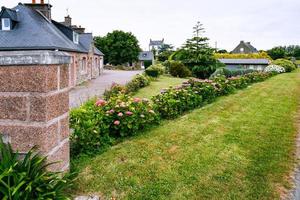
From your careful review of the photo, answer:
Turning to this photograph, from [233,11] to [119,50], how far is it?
40868 mm

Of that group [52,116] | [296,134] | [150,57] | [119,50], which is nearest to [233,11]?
[296,134]

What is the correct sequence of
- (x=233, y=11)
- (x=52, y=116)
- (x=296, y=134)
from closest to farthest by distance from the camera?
(x=52, y=116) < (x=296, y=134) < (x=233, y=11)

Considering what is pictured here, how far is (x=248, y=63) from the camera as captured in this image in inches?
1829

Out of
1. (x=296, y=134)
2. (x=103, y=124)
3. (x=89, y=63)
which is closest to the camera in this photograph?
(x=103, y=124)

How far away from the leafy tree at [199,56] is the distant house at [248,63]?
1389 centimetres

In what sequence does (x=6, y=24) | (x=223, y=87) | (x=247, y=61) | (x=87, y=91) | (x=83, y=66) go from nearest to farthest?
(x=223, y=87) → (x=6, y=24) → (x=87, y=91) → (x=83, y=66) → (x=247, y=61)

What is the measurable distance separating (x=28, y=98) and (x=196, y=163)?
272 centimetres

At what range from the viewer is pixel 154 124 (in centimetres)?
669

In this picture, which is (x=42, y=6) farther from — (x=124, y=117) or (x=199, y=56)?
(x=124, y=117)

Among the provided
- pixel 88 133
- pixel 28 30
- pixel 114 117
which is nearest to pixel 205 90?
pixel 114 117

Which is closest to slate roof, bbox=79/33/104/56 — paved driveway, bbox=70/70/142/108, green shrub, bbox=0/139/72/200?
paved driveway, bbox=70/70/142/108

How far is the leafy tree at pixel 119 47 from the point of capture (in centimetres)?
5753

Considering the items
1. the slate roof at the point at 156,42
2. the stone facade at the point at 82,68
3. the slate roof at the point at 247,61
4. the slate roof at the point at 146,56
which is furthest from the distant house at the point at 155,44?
the stone facade at the point at 82,68

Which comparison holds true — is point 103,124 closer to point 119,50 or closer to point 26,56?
point 26,56
